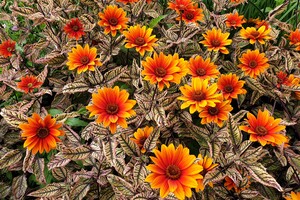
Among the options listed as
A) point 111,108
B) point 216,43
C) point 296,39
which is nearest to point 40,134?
point 111,108

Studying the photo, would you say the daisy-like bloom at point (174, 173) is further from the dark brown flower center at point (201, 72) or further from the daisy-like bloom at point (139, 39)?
the daisy-like bloom at point (139, 39)

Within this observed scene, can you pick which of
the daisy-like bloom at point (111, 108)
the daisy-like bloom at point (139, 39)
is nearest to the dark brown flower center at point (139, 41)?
the daisy-like bloom at point (139, 39)

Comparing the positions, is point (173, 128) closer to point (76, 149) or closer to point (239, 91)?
point (239, 91)

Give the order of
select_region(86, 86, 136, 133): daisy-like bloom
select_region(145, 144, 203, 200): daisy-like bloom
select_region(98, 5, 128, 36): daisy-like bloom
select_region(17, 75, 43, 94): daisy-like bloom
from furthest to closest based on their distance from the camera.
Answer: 1. select_region(98, 5, 128, 36): daisy-like bloom
2. select_region(17, 75, 43, 94): daisy-like bloom
3. select_region(86, 86, 136, 133): daisy-like bloom
4. select_region(145, 144, 203, 200): daisy-like bloom

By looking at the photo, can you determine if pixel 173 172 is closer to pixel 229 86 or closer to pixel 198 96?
pixel 198 96

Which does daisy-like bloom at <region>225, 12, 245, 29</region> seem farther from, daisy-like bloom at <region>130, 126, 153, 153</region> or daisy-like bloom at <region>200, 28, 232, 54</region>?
daisy-like bloom at <region>130, 126, 153, 153</region>

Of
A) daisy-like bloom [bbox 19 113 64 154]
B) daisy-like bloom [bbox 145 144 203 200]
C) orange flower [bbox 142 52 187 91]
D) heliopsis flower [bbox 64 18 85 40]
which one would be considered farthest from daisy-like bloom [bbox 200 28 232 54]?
daisy-like bloom [bbox 19 113 64 154]

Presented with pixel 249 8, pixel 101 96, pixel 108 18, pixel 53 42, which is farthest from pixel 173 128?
pixel 249 8
